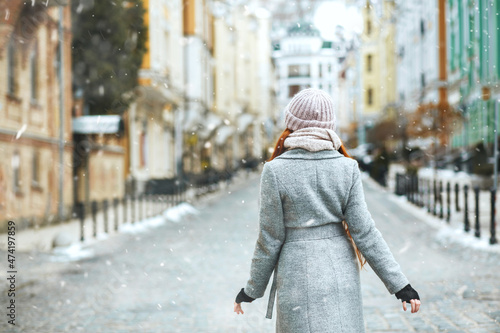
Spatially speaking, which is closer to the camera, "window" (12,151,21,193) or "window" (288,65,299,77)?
"window" (12,151,21,193)

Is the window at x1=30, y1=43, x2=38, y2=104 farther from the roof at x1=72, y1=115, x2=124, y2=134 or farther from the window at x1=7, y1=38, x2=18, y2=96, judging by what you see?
the roof at x1=72, y1=115, x2=124, y2=134

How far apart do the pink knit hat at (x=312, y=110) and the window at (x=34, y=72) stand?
570 inches

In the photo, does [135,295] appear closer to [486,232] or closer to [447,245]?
[447,245]

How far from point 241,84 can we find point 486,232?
4935cm

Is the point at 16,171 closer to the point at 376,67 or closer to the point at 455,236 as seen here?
the point at 455,236

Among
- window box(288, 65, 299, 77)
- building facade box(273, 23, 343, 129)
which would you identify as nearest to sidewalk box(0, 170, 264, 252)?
building facade box(273, 23, 343, 129)

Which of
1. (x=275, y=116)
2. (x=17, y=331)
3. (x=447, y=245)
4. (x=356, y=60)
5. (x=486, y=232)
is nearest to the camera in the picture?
(x=17, y=331)

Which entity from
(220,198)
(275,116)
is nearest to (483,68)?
(220,198)

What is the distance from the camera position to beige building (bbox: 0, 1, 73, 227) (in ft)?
47.8

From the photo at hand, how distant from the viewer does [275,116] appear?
9731 cm

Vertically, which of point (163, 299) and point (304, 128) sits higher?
point (304, 128)

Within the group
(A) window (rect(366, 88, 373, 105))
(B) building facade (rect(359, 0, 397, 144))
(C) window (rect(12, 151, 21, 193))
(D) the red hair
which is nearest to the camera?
(D) the red hair

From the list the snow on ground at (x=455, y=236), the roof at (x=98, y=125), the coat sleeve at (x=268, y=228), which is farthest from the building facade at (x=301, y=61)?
the coat sleeve at (x=268, y=228)

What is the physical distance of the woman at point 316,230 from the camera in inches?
112
